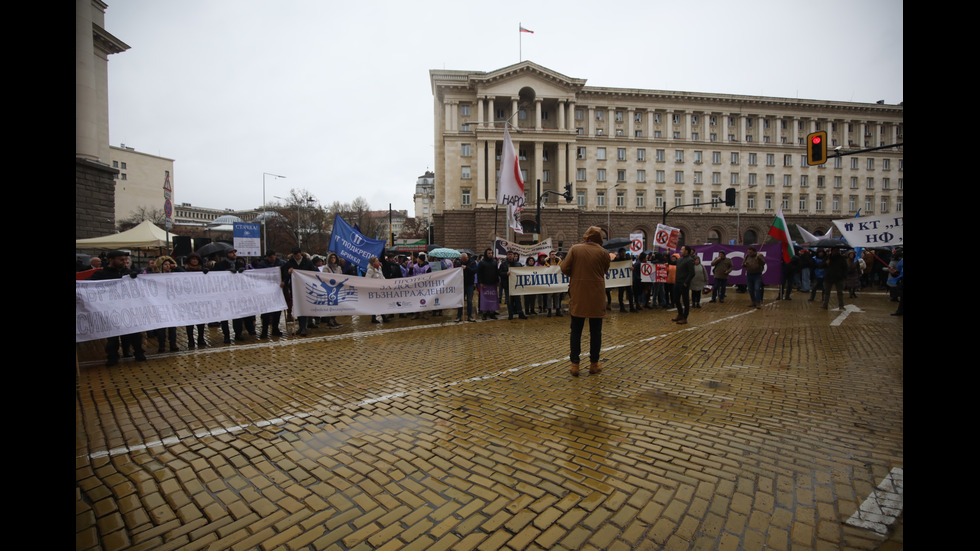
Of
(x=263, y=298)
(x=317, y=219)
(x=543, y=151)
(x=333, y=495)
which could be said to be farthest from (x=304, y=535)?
(x=543, y=151)

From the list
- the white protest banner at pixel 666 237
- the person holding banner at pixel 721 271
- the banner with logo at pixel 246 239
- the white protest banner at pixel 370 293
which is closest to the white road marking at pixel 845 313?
the person holding banner at pixel 721 271

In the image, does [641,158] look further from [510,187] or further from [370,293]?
[370,293]

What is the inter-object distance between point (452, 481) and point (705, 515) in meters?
1.65

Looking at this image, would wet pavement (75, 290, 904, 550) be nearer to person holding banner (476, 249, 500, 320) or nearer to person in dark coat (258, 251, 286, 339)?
person in dark coat (258, 251, 286, 339)

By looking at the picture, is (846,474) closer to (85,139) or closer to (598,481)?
(598,481)

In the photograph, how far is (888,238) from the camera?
1112cm

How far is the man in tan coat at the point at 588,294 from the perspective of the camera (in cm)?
569

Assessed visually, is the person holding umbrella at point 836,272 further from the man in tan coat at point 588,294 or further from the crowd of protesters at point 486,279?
the man in tan coat at point 588,294

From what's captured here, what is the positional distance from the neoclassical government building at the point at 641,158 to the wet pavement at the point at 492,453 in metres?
43.0

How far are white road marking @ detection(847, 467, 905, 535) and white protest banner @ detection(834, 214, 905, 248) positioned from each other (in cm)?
1119

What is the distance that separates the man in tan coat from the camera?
5.69 meters

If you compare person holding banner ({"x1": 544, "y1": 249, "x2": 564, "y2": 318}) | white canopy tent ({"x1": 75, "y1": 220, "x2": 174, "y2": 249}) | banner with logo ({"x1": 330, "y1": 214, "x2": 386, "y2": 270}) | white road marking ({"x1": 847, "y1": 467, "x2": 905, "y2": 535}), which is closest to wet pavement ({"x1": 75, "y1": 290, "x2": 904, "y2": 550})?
white road marking ({"x1": 847, "y1": 467, "x2": 905, "y2": 535})

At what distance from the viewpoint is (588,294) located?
5.71 m

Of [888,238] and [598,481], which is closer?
[598,481]
